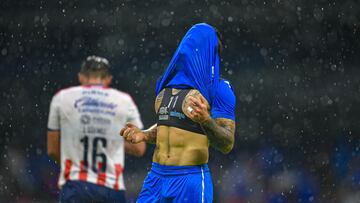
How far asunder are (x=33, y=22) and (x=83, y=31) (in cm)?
122

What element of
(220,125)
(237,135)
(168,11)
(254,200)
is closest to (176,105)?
(220,125)

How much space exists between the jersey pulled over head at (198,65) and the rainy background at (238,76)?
8.15m

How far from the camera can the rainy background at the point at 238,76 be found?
13.2 metres

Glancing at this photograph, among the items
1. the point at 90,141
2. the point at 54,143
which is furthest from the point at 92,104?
the point at 54,143

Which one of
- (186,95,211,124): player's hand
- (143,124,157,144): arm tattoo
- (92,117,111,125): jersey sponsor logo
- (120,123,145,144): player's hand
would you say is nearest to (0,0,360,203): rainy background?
(92,117,111,125): jersey sponsor logo

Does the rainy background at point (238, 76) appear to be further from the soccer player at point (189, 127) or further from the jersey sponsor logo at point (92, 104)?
the soccer player at point (189, 127)

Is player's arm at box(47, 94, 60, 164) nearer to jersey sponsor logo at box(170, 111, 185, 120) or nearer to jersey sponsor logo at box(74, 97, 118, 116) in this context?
jersey sponsor logo at box(74, 97, 118, 116)

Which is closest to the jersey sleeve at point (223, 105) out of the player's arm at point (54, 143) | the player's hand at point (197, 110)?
the player's hand at point (197, 110)

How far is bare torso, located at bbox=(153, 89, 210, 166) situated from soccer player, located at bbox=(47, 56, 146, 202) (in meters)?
1.49

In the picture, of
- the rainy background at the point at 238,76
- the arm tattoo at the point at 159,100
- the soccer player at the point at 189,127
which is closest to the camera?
the soccer player at the point at 189,127

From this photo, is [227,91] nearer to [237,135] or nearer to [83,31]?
[237,135]

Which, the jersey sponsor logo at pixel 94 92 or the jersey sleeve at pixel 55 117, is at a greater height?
the jersey sponsor logo at pixel 94 92

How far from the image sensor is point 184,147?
14.5 feet

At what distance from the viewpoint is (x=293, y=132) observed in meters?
14.1
